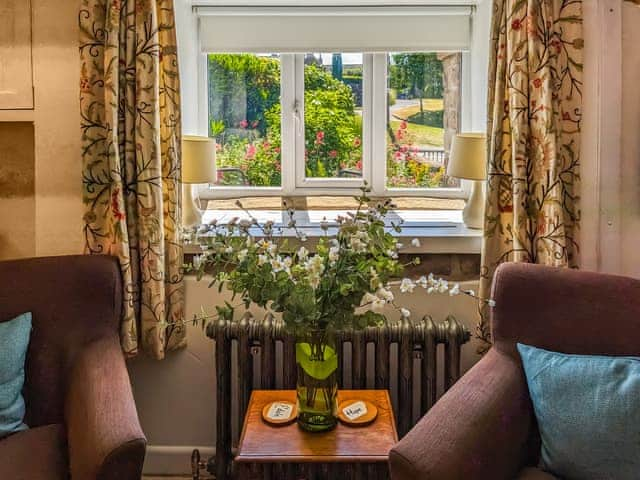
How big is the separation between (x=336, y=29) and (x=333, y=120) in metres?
0.36

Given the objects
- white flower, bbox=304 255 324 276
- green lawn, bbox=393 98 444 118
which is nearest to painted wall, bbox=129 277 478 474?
white flower, bbox=304 255 324 276

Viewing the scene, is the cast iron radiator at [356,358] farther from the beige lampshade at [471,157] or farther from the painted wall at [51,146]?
the painted wall at [51,146]

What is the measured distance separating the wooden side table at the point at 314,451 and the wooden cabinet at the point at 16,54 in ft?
4.16

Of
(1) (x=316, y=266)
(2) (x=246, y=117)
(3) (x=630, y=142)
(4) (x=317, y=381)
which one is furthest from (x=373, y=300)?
(2) (x=246, y=117)

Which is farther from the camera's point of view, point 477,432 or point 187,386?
point 187,386

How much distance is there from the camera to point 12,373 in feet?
5.80

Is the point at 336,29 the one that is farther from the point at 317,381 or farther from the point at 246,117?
the point at 317,381

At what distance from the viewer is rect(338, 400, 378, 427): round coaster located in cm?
177

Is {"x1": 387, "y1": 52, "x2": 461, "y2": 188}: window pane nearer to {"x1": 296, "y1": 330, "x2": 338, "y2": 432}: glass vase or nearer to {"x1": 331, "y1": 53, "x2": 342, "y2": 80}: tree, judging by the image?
{"x1": 331, "y1": 53, "x2": 342, "y2": 80}: tree

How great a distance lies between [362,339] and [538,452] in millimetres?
647

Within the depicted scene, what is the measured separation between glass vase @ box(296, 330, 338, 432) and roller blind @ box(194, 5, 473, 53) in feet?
4.59

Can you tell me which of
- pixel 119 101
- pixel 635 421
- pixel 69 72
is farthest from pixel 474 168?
pixel 69 72

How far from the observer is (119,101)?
2.09 meters

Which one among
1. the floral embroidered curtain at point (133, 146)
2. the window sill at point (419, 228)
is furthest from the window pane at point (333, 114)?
the floral embroidered curtain at point (133, 146)
